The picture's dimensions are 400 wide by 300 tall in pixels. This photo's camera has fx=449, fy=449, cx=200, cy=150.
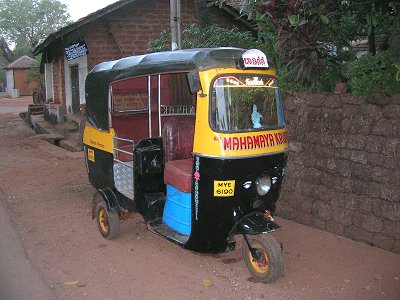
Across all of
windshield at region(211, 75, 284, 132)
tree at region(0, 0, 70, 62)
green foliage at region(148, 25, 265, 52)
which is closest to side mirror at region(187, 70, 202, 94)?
windshield at region(211, 75, 284, 132)

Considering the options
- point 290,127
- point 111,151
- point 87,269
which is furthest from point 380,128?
point 87,269

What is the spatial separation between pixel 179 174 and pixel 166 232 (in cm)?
68

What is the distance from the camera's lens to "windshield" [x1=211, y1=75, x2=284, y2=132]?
4.11 m

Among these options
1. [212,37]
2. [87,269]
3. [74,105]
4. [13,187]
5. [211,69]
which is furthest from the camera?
[74,105]

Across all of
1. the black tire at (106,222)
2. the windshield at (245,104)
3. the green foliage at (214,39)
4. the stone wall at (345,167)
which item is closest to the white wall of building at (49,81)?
the green foliage at (214,39)

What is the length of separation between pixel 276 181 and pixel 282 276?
3.10 feet

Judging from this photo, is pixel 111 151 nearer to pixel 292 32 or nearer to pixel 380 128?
pixel 292 32

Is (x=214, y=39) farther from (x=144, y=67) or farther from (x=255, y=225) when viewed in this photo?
(x=255, y=225)

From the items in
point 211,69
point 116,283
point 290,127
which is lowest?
point 116,283

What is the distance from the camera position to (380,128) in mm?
4977

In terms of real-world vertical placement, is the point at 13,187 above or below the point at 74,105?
below

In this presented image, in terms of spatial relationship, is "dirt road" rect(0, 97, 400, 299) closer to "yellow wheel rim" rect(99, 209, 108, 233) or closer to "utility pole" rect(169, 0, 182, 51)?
"yellow wheel rim" rect(99, 209, 108, 233)

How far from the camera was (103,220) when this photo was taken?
5723 mm

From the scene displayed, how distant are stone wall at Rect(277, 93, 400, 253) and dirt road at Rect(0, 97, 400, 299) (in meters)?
0.22
